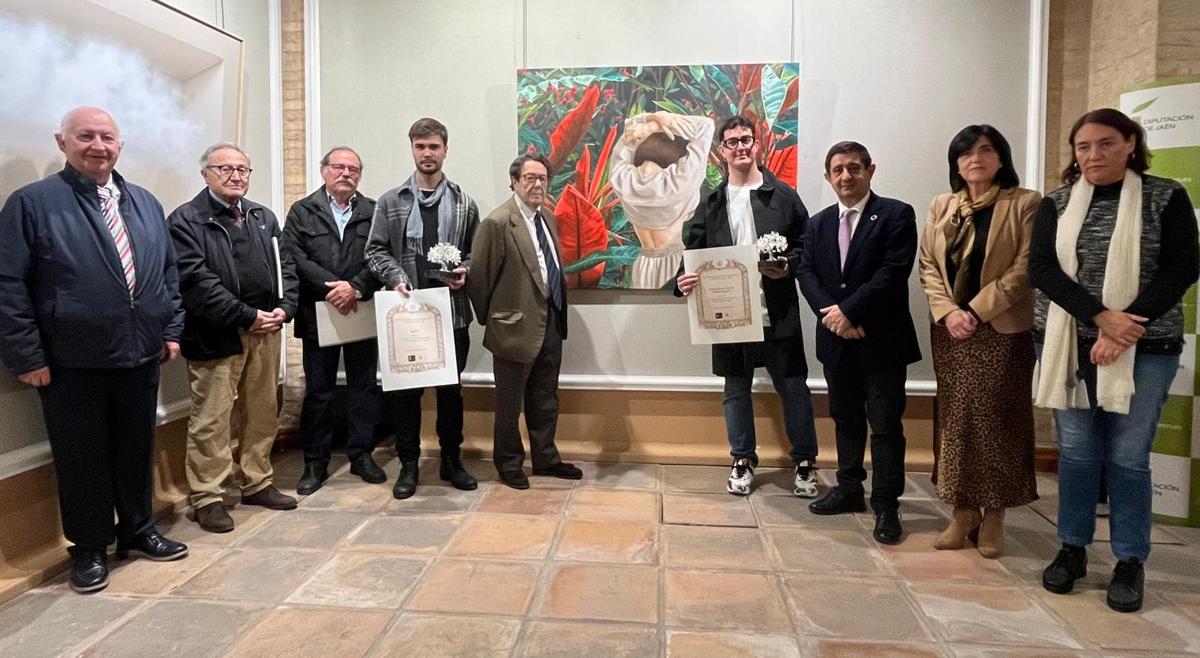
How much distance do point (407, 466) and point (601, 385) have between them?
122cm

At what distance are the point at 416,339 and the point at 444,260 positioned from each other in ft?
1.33

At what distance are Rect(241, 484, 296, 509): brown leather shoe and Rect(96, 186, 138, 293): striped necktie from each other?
121 cm

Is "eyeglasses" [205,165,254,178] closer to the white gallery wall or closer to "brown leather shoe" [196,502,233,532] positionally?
the white gallery wall

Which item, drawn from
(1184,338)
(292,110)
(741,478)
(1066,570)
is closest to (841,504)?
(741,478)

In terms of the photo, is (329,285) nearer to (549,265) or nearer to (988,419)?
(549,265)

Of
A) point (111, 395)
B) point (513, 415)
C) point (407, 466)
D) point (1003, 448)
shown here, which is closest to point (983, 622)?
point (1003, 448)

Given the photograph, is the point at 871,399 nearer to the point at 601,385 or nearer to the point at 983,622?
the point at 983,622

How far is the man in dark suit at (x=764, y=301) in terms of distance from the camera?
134 inches

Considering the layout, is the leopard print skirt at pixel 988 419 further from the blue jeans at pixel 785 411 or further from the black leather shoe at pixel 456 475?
the black leather shoe at pixel 456 475

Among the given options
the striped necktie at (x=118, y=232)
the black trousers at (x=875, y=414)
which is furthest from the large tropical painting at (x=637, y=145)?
the striped necktie at (x=118, y=232)

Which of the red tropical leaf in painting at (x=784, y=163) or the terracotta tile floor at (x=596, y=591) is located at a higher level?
the red tropical leaf in painting at (x=784, y=163)

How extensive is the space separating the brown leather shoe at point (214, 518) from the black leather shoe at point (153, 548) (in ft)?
0.78

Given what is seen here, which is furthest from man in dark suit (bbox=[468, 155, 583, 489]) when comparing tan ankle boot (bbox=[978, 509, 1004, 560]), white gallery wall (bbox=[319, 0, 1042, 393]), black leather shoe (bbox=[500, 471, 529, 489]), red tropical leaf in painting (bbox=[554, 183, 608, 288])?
tan ankle boot (bbox=[978, 509, 1004, 560])

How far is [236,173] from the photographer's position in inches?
121
